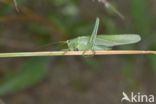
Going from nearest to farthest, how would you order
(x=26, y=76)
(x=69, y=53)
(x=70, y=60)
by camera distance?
(x=69, y=53) → (x=26, y=76) → (x=70, y=60)

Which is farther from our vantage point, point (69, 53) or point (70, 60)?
point (70, 60)

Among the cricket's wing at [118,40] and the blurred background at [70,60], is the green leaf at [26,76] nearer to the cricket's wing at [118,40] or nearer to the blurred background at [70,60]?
the blurred background at [70,60]

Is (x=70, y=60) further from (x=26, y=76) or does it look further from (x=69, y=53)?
(x=69, y=53)

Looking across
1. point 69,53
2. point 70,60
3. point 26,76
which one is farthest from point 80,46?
point 70,60

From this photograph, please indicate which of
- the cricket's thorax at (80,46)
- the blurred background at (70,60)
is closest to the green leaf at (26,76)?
the blurred background at (70,60)

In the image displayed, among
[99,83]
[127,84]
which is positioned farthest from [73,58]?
[127,84]

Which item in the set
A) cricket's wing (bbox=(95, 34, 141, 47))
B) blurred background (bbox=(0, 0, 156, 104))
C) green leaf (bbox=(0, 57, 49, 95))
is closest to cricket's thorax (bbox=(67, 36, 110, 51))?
cricket's wing (bbox=(95, 34, 141, 47))

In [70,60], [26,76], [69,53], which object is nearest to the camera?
[69,53]

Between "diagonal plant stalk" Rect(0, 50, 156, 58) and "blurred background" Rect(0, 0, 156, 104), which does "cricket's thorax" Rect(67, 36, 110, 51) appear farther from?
"blurred background" Rect(0, 0, 156, 104)

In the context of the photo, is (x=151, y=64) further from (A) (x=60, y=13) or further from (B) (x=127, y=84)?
(A) (x=60, y=13)
